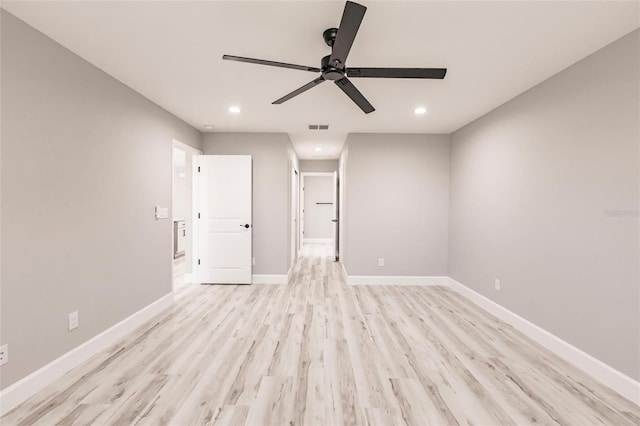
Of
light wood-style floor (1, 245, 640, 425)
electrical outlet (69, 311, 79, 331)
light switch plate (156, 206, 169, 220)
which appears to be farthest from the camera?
light switch plate (156, 206, 169, 220)

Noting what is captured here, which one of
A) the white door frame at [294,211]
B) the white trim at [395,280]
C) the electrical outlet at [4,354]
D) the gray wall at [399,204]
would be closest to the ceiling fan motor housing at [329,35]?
the gray wall at [399,204]

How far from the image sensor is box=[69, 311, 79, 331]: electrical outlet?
2.09 m

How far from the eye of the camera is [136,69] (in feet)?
7.77

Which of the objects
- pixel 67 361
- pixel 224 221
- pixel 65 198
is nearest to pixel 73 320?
pixel 67 361

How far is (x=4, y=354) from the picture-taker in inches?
64.5

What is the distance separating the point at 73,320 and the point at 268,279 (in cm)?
255

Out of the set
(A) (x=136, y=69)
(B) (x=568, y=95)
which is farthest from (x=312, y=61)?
(B) (x=568, y=95)

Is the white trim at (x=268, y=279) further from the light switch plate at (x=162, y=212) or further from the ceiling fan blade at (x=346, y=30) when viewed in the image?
the ceiling fan blade at (x=346, y=30)

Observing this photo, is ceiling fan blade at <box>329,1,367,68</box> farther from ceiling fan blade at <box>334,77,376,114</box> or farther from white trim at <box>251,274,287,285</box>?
white trim at <box>251,274,287,285</box>

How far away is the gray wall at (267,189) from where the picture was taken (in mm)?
4402

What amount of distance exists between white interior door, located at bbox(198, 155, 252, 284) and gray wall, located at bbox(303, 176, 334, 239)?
4.98m

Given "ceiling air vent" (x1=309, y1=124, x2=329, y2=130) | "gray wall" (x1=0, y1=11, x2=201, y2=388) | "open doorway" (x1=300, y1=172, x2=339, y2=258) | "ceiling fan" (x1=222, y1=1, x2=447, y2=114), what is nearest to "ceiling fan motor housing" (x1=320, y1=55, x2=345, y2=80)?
"ceiling fan" (x1=222, y1=1, x2=447, y2=114)

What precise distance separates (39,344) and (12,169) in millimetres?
1162

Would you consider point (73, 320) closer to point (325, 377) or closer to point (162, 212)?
point (162, 212)
